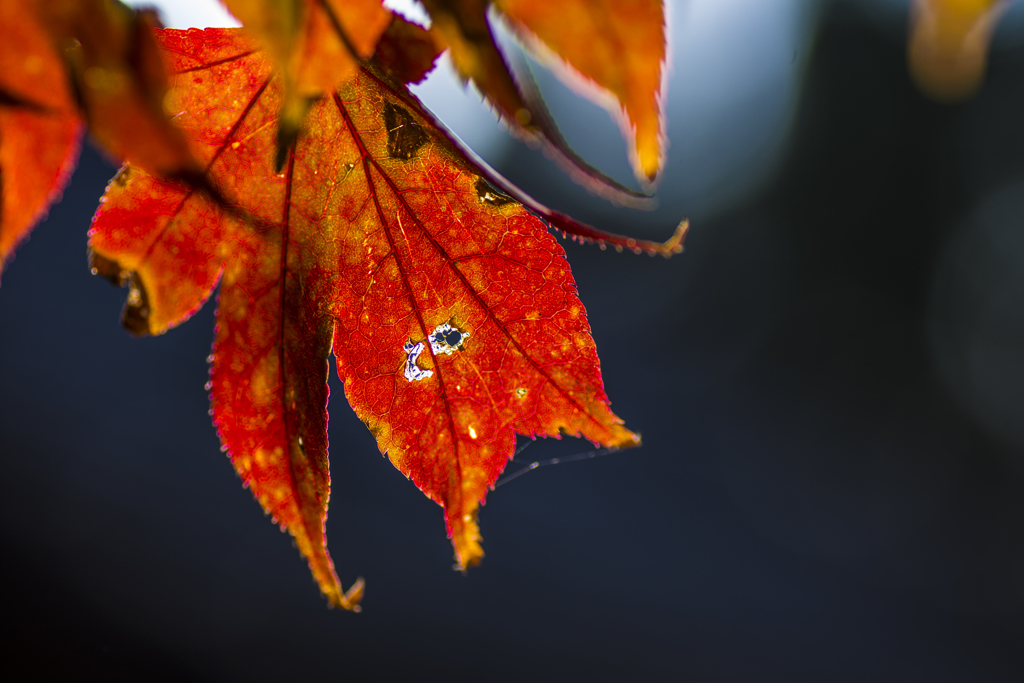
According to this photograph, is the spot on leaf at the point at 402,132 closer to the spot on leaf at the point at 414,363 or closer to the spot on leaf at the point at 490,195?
the spot on leaf at the point at 490,195

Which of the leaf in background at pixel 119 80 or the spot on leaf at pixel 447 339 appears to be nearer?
the leaf in background at pixel 119 80

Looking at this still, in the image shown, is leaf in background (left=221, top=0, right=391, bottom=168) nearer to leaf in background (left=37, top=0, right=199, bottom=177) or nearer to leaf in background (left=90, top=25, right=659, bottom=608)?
leaf in background (left=37, top=0, right=199, bottom=177)

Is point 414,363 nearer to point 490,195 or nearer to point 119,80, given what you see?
point 490,195

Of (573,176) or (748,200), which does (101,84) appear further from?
(748,200)

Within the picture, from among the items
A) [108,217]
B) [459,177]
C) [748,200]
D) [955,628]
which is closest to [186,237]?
[108,217]

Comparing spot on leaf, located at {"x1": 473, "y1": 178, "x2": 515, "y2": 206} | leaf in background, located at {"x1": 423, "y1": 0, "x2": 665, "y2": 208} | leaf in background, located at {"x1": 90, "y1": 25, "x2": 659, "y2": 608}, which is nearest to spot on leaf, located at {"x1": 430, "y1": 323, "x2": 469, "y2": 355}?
leaf in background, located at {"x1": 90, "y1": 25, "x2": 659, "y2": 608}

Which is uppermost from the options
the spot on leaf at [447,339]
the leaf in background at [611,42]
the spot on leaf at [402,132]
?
the spot on leaf at [402,132]

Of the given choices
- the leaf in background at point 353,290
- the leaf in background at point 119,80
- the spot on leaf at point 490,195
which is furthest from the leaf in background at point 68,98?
the spot on leaf at point 490,195
